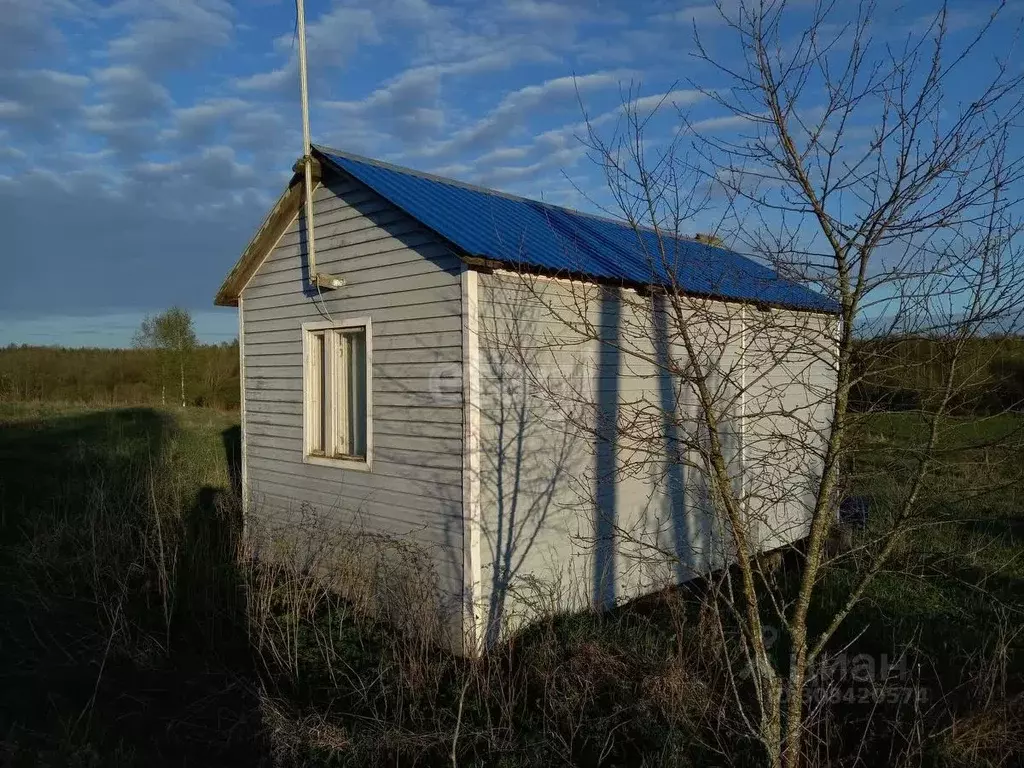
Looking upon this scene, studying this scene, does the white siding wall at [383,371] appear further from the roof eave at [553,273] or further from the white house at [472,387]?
the roof eave at [553,273]

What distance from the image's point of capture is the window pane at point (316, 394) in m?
7.86

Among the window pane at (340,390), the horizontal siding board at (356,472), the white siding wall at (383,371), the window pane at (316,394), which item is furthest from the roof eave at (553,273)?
the window pane at (316,394)

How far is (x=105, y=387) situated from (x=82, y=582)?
29.3 m

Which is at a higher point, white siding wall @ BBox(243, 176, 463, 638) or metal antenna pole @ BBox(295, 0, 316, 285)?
metal antenna pole @ BBox(295, 0, 316, 285)

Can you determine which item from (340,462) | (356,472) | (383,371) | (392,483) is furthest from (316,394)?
(392,483)

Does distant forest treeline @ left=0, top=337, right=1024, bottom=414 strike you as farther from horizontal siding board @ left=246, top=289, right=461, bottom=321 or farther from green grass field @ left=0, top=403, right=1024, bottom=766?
horizontal siding board @ left=246, top=289, right=461, bottom=321

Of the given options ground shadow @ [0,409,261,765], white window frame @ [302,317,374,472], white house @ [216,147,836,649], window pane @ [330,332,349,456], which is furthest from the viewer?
window pane @ [330,332,349,456]

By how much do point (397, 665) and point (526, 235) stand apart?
4.17 meters

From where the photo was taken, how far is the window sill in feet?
23.2

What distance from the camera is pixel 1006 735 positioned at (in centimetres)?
415

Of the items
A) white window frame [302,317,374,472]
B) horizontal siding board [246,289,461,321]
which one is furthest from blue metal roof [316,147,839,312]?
white window frame [302,317,374,472]

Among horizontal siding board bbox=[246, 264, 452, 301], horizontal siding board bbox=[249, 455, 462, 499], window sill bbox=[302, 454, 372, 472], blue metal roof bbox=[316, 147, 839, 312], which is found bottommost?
horizontal siding board bbox=[249, 455, 462, 499]

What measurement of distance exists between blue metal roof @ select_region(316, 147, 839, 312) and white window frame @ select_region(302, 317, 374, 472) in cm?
139

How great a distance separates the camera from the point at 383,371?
6859 mm
